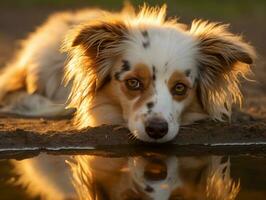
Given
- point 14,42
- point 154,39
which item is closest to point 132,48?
point 154,39

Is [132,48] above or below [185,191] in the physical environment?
above

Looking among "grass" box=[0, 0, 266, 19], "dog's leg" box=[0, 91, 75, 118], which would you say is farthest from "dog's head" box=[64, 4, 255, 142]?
"grass" box=[0, 0, 266, 19]

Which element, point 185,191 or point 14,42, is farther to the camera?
point 14,42

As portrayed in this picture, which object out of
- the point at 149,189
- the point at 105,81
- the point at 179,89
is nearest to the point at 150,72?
the point at 179,89

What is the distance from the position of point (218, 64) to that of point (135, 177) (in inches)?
81.2

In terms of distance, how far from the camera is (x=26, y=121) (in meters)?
7.74

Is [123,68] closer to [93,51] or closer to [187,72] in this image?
[93,51]

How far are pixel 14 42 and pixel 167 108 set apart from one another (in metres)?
8.70

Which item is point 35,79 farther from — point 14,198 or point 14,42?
point 14,42

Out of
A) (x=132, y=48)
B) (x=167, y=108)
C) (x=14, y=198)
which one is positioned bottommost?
(x=14, y=198)

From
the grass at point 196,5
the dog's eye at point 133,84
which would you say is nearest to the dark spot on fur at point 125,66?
the dog's eye at point 133,84

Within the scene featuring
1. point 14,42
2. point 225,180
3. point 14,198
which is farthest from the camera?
point 14,42

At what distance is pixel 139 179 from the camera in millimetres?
5129

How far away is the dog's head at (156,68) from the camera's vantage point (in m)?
6.27
